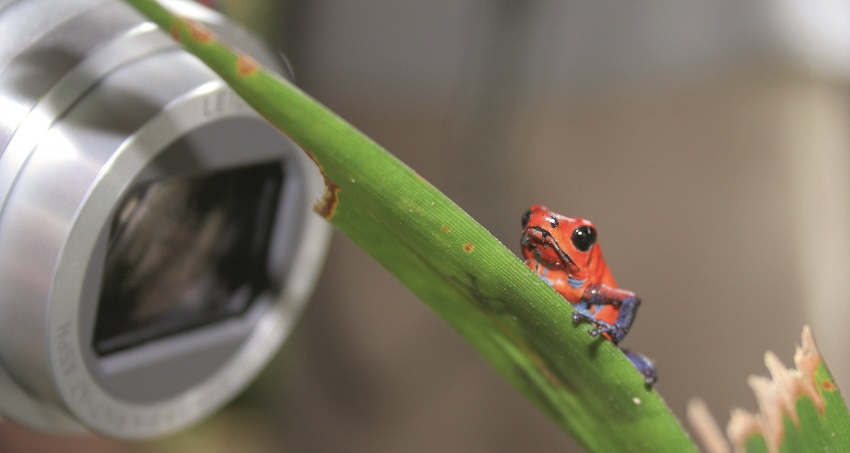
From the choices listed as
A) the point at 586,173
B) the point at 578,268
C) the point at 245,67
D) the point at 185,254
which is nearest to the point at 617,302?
the point at 578,268

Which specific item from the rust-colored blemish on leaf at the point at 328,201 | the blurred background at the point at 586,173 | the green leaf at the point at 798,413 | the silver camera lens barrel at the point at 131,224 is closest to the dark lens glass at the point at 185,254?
the silver camera lens barrel at the point at 131,224

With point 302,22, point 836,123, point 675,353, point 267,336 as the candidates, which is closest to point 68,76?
point 267,336

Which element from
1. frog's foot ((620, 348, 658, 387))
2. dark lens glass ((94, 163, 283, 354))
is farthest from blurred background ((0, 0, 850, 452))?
frog's foot ((620, 348, 658, 387))

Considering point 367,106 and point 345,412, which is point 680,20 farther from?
point 345,412

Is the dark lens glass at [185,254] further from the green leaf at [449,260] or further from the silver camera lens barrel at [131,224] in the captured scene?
the green leaf at [449,260]

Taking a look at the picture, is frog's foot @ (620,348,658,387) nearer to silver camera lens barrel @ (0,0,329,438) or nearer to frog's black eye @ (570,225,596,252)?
frog's black eye @ (570,225,596,252)

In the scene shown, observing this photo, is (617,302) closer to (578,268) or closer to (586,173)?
(578,268)

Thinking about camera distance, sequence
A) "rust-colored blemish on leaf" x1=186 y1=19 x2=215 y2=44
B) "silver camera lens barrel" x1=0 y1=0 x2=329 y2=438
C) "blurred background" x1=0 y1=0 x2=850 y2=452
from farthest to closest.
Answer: "blurred background" x1=0 y1=0 x2=850 y2=452
"silver camera lens barrel" x1=0 y1=0 x2=329 y2=438
"rust-colored blemish on leaf" x1=186 y1=19 x2=215 y2=44
